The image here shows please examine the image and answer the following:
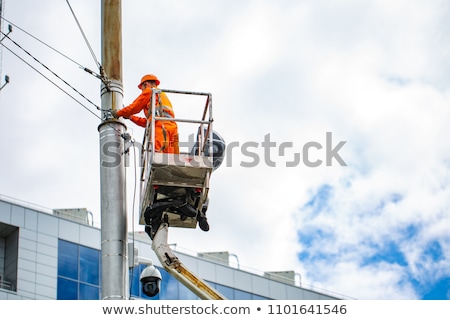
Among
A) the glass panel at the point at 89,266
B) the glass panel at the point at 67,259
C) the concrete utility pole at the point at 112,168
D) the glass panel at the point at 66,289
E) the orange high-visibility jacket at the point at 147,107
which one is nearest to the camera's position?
the concrete utility pole at the point at 112,168

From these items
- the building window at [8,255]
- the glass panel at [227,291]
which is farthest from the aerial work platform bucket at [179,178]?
the glass panel at [227,291]

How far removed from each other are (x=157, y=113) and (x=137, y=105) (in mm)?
338

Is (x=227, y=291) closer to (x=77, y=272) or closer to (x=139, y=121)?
(x=77, y=272)

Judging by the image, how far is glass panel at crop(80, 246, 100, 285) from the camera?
46.2 m

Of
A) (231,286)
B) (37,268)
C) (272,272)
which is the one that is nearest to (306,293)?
(272,272)

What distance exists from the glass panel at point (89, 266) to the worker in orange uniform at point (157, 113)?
29.5 meters

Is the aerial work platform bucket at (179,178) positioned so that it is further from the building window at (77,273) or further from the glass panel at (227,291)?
the glass panel at (227,291)

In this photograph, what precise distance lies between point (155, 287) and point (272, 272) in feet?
140

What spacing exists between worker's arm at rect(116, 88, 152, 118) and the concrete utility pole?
0.45ft

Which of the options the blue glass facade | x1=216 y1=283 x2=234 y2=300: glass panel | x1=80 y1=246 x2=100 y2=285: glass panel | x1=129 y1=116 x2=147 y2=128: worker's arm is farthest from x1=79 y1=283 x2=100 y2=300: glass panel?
x1=129 y1=116 x2=147 y2=128: worker's arm

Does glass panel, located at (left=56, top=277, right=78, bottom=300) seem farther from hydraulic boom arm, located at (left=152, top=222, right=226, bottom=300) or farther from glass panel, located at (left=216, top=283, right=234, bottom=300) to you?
hydraulic boom arm, located at (left=152, top=222, right=226, bottom=300)

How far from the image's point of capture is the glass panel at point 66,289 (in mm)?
45000

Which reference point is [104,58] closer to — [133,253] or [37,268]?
[133,253]

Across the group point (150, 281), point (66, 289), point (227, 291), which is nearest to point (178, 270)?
point (150, 281)
